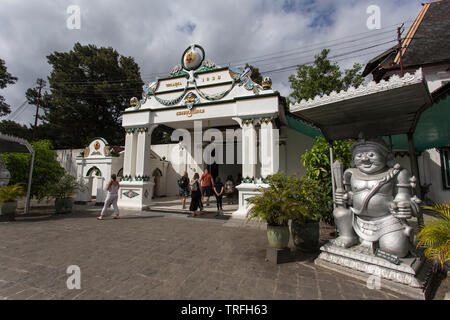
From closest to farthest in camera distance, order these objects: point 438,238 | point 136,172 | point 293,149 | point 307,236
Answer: point 438,238 → point 307,236 → point 136,172 → point 293,149

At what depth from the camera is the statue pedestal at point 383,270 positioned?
91.5 inches

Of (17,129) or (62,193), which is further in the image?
(17,129)

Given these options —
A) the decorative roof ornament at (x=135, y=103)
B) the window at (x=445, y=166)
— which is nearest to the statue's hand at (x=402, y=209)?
the window at (x=445, y=166)

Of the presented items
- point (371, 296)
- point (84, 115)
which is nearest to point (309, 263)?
point (371, 296)

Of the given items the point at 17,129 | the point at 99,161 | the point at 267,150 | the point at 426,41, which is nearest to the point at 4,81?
the point at 17,129

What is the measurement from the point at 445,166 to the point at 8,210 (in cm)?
1717

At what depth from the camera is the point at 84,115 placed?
69.9 ft

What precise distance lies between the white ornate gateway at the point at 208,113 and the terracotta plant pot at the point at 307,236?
10.3 ft

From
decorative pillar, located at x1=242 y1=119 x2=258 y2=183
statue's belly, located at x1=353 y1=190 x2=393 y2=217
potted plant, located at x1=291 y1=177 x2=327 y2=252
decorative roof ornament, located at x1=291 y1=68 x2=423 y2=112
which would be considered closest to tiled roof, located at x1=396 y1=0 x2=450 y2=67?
decorative pillar, located at x1=242 y1=119 x2=258 y2=183

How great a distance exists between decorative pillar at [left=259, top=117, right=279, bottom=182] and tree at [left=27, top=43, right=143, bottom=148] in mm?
20651

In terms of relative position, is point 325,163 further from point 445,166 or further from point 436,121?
point 445,166

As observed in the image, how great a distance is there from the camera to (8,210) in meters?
6.21
